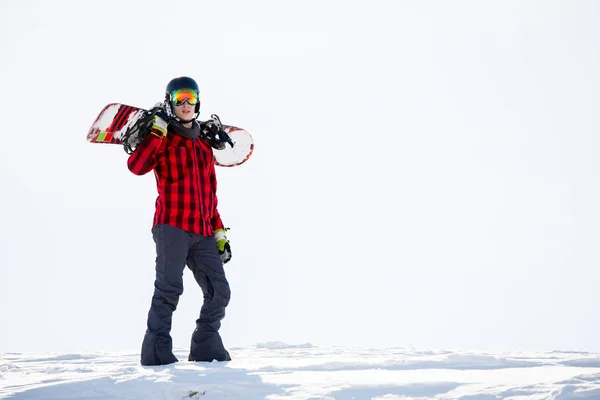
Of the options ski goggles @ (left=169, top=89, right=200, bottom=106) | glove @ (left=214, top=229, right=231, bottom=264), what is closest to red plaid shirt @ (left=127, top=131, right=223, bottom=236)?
glove @ (left=214, top=229, right=231, bottom=264)

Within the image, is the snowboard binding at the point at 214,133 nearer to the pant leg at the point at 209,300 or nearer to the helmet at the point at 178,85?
the helmet at the point at 178,85

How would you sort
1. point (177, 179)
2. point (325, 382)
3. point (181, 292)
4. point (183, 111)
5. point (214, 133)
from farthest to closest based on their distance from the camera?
point (214, 133) → point (183, 111) → point (177, 179) → point (181, 292) → point (325, 382)

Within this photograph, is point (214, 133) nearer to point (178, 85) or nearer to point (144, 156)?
point (178, 85)

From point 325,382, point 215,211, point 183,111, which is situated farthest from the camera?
point 215,211

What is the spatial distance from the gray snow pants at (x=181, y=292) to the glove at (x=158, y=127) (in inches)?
29.1

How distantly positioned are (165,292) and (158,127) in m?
1.30

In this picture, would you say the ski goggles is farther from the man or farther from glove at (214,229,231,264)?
glove at (214,229,231,264)

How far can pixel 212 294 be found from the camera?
4809 millimetres

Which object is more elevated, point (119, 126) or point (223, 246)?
point (119, 126)

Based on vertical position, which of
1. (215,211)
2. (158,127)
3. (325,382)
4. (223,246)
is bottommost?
(325,382)

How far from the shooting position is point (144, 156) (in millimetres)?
4527

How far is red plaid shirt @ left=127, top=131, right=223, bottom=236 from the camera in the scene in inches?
180

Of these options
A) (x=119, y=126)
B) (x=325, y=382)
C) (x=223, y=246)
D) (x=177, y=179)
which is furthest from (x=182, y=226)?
(x=325, y=382)

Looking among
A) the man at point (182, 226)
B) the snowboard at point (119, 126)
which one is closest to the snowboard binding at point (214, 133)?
the man at point (182, 226)
